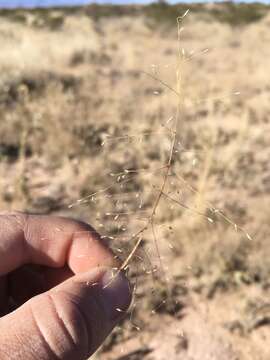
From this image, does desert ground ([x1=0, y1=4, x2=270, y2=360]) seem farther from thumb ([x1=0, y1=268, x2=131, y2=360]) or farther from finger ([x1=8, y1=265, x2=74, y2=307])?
finger ([x1=8, y1=265, x2=74, y2=307])

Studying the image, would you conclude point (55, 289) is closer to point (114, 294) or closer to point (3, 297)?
point (114, 294)

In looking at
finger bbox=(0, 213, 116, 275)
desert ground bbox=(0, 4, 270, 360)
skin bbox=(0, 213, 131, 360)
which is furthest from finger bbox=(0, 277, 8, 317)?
desert ground bbox=(0, 4, 270, 360)

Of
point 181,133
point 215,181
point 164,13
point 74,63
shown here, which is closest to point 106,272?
point 215,181

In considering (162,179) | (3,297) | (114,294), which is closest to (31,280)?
(3,297)

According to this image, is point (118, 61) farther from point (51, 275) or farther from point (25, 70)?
point (51, 275)

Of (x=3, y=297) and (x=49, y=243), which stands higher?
(x=49, y=243)

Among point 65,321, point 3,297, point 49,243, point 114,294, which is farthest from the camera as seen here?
point 3,297

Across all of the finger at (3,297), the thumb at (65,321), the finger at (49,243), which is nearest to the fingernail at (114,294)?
the thumb at (65,321)

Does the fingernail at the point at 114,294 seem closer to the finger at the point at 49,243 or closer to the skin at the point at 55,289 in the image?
the skin at the point at 55,289
